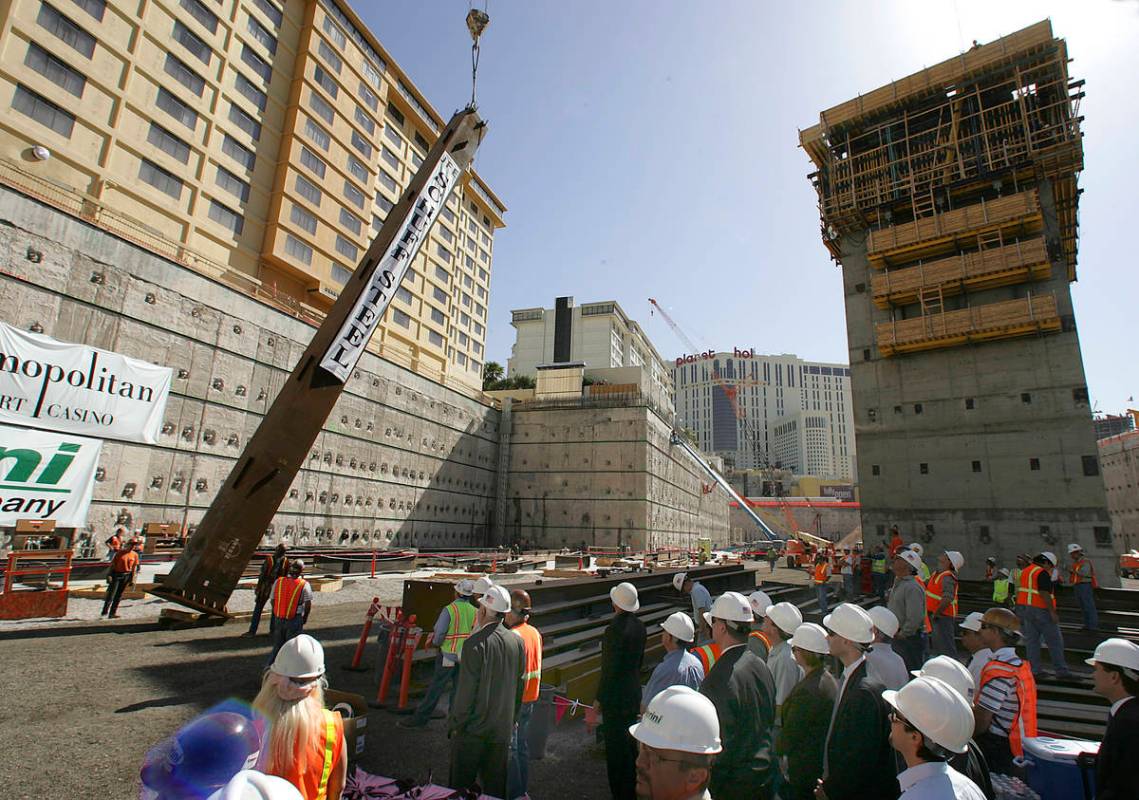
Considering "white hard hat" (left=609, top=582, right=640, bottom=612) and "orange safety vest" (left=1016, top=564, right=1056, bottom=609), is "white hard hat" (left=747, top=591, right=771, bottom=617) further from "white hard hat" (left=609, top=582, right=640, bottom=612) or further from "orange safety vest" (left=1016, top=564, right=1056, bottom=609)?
"orange safety vest" (left=1016, top=564, right=1056, bottom=609)

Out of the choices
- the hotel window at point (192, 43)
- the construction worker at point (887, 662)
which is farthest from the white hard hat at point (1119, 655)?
the hotel window at point (192, 43)

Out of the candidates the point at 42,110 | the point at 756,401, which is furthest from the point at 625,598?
the point at 756,401

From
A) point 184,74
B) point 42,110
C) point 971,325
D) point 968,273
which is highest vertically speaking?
point 184,74

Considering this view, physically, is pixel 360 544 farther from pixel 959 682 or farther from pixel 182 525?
pixel 959 682

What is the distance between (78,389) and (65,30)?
56.9 ft

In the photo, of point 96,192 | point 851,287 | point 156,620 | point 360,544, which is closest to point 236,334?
point 96,192

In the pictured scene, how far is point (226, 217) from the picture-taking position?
28.8 meters

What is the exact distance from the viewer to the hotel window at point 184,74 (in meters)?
26.3

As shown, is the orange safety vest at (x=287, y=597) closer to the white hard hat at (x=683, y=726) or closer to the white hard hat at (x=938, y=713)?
the white hard hat at (x=683, y=726)

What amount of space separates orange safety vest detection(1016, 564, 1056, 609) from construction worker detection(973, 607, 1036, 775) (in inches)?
231

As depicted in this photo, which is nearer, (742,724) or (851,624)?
(742,724)

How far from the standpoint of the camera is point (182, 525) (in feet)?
65.3

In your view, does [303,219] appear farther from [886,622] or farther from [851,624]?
[851,624]

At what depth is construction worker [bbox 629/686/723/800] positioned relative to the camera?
6.64 feet
